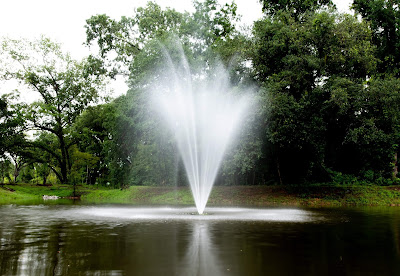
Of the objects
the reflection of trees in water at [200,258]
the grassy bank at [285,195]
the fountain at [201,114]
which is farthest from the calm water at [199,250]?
the grassy bank at [285,195]

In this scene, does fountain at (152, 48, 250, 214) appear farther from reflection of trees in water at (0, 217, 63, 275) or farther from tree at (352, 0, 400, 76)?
tree at (352, 0, 400, 76)

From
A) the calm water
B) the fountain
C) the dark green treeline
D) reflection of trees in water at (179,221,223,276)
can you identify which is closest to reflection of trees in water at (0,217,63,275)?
the calm water

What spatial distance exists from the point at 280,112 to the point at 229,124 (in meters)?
4.47

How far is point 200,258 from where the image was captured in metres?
7.90

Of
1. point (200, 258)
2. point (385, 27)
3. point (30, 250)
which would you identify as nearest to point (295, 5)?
point (385, 27)

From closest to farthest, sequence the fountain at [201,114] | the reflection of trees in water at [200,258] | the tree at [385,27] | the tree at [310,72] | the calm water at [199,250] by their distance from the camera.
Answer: the reflection of trees in water at [200,258], the calm water at [199,250], the tree at [310,72], the fountain at [201,114], the tree at [385,27]

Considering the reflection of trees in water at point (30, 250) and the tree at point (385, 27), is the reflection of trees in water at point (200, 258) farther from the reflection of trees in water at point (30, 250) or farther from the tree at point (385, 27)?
the tree at point (385, 27)

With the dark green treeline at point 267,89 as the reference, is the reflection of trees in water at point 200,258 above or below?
below

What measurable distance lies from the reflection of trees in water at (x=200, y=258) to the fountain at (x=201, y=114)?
12266 millimetres

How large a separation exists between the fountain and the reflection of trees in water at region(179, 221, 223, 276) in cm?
1227

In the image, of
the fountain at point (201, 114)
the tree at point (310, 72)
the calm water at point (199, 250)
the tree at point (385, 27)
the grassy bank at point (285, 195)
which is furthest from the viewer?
the tree at point (385, 27)

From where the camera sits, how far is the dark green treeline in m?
28.5

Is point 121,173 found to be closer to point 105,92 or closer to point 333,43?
point 105,92

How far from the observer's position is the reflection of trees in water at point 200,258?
22.1ft
